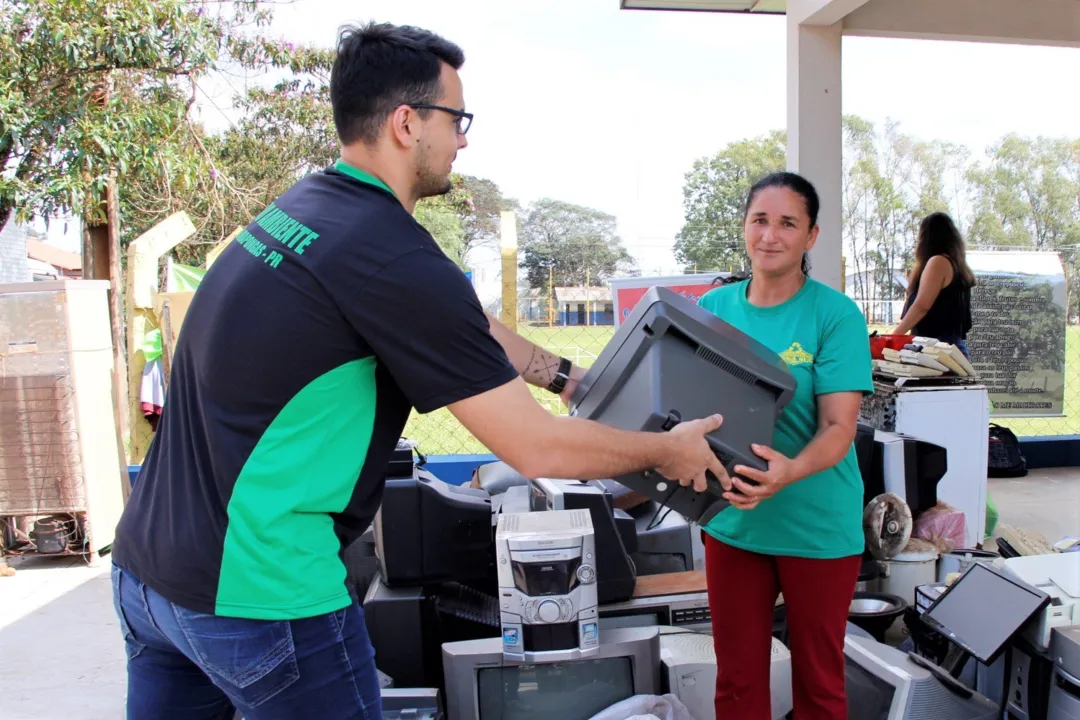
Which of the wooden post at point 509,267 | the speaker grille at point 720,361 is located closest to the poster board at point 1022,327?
the wooden post at point 509,267

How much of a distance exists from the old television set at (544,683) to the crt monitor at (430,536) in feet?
1.61

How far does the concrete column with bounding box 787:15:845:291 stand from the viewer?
4625 mm

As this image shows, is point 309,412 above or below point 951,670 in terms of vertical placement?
above

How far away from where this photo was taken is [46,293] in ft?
15.2

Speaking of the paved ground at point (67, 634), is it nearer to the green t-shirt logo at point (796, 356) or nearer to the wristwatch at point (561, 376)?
the wristwatch at point (561, 376)

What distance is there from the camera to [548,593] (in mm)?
2076

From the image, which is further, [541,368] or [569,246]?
[569,246]

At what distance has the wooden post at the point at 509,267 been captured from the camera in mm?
4629

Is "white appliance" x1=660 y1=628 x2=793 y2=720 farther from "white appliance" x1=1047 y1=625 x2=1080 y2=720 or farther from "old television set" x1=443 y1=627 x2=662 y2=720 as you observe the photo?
"white appliance" x1=1047 y1=625 x2=1080 y2=720

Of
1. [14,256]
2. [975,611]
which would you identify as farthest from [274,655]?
[14,256]

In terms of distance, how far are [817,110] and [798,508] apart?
134 inches

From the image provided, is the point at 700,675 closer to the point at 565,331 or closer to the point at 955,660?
the point at 955,660

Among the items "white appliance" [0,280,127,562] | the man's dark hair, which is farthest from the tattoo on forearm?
"white appliance" [0,280,127,562]

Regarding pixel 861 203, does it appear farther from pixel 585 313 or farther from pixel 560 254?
pixel 585 313
